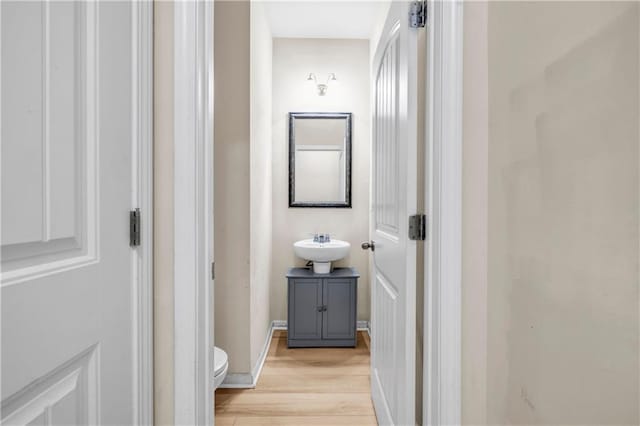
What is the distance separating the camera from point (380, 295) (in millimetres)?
1816

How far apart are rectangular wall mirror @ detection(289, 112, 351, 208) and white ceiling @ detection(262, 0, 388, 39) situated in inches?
28.4

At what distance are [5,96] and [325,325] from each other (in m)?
2.64

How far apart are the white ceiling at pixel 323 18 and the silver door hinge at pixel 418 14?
1.49 meters

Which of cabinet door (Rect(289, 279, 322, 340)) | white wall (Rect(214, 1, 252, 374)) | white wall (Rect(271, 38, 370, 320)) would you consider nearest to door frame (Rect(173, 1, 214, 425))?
white wall (Rect(214, 1, 252, 374))

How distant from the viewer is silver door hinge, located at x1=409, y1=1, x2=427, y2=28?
121 cm

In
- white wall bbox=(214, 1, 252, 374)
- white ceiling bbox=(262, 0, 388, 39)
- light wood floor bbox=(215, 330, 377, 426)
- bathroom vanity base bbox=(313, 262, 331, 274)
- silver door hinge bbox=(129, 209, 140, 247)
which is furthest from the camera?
bathroom vanity base bbox=(313, 262, 331, 274)

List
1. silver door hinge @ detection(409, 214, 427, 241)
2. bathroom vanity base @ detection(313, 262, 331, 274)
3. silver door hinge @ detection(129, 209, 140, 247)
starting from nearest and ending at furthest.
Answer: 1. silver door hinge @ detection(129, 209, 140, 247)
2. silver door hinge @ detection(409, 214, 427, 241)
3. bathroom vanity base @ detection(313, 262, 331, 274)

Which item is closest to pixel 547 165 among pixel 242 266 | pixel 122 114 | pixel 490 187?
pixel 490 187

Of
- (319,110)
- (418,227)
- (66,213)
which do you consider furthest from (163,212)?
(319,110)

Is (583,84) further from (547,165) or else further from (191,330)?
(191,330)

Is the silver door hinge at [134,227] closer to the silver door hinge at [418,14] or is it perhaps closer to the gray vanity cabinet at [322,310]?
the silver door hinge at [418,14]

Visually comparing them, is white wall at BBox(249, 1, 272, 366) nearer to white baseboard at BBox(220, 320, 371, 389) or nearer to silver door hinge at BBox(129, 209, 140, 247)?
white baseboard at BBox(220, 320, 371, 389)

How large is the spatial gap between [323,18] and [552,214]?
2.86m

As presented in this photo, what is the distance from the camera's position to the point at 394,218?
147 centimetres
